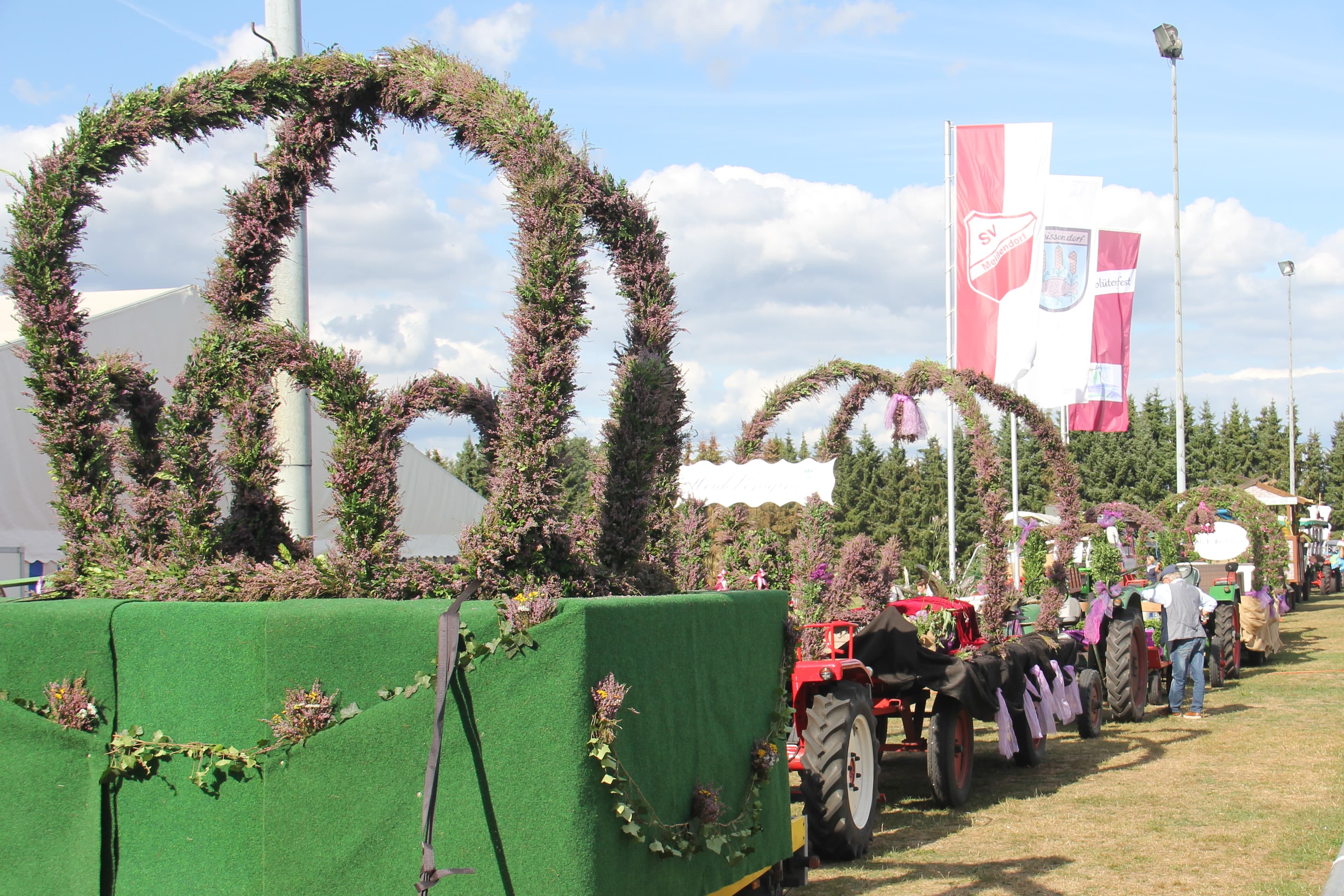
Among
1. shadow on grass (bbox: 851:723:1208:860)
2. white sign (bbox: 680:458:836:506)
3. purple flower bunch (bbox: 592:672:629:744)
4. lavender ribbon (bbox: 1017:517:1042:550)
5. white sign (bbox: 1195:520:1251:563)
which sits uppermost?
white sign (bbox: 680:458:836:506)

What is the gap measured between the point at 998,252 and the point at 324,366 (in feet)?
52.0

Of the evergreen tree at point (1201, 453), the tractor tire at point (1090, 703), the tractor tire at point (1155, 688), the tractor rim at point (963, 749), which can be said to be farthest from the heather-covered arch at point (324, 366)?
the evergreen tree at point (1201, 453)

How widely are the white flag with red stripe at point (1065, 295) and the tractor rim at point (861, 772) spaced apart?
13.1 m

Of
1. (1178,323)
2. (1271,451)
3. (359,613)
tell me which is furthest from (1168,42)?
(359,613)

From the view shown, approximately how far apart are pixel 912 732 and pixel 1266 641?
11743 millimetres

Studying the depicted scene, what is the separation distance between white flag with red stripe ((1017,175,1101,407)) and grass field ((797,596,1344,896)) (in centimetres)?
806

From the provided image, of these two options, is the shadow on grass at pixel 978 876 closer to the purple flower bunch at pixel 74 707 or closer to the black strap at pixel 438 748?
the black strap at pixel 438 748

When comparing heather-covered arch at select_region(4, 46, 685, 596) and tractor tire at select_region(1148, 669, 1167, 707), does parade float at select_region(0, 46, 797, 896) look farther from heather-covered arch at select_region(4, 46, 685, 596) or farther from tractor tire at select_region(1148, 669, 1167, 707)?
tractor tire at select_region(1148, 669, 1167, 707)

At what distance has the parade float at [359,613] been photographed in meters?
3.21

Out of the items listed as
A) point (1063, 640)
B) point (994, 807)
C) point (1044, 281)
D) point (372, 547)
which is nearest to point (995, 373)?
point (1044, 281)

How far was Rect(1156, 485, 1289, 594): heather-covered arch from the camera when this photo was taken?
18188mm

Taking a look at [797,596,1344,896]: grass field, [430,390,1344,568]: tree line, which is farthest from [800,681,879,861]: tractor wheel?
[430,390,1344,568]: tree line

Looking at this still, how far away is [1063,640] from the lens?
10875 millimetres

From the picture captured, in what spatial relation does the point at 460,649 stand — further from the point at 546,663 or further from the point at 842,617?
the point at 842,617
